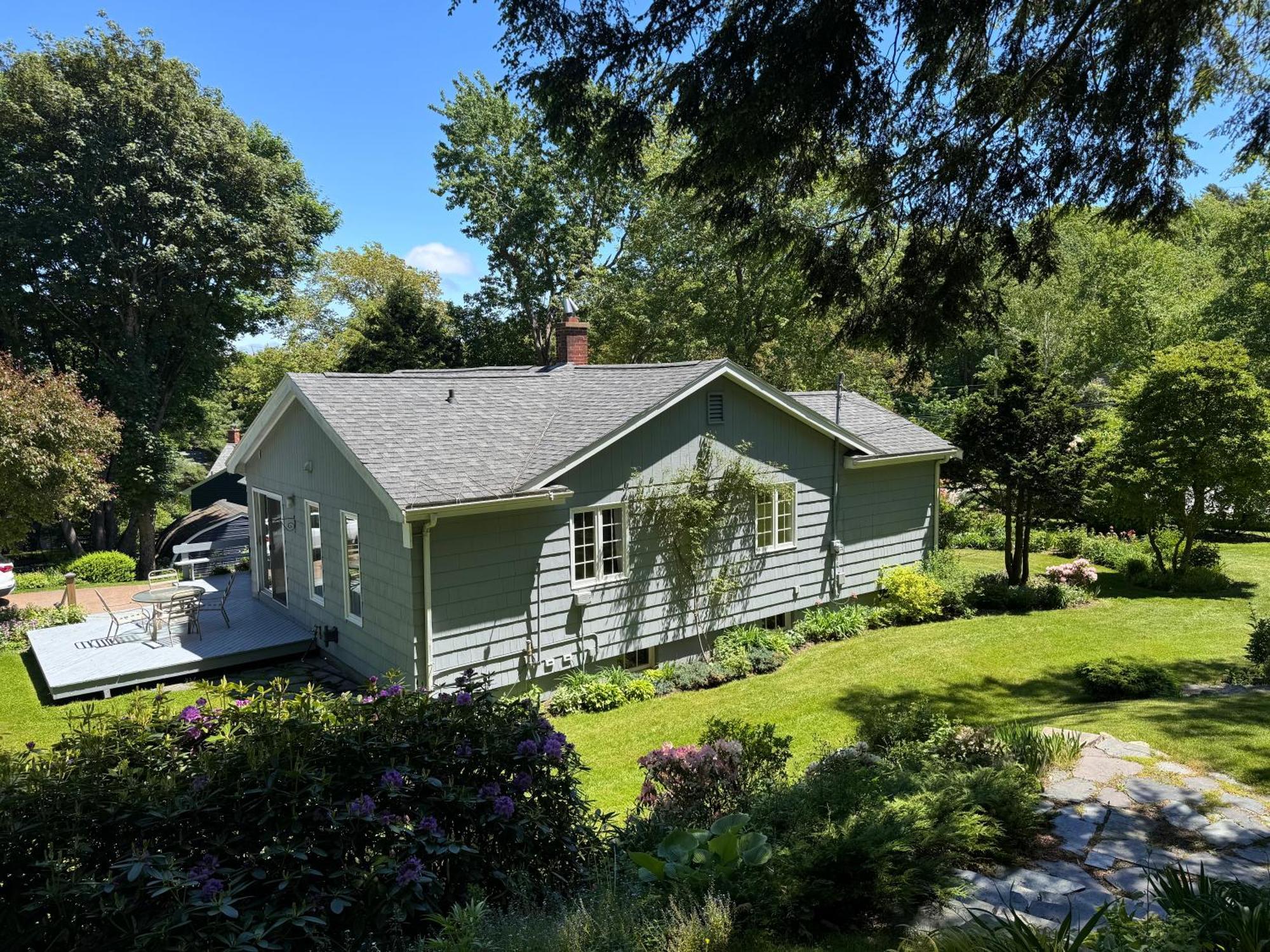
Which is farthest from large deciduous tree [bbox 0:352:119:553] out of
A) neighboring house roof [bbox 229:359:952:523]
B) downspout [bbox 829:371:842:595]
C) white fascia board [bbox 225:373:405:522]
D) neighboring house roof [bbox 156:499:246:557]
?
downspout [bbox 829:371:842:595]

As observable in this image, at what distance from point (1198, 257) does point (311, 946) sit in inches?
1851

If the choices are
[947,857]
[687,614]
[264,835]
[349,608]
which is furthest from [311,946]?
[687,614]

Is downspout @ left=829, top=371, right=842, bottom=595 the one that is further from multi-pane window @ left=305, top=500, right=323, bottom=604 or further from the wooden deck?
the wooden deck

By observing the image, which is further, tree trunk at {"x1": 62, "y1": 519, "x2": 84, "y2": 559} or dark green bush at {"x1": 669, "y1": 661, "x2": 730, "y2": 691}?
tree trunk at {"x1": 62, "y1": 519, "x2": 84, "y2": 559}

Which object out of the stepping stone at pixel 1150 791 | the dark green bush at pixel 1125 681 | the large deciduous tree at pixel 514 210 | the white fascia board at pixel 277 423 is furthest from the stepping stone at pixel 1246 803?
the large deciduous tree at pixel 514 210

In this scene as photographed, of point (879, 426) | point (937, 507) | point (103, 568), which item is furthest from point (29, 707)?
point (937, 507)

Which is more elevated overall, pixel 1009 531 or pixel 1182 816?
pixel 1009 531

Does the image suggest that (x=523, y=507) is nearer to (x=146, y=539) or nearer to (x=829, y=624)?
(x=829, y=624)

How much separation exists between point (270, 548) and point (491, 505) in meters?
7.24

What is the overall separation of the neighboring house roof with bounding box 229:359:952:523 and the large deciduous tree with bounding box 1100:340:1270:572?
6.14m

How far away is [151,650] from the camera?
36.9ft

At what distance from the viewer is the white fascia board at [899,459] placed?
555 inches

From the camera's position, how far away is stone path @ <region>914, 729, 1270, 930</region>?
12.4ft

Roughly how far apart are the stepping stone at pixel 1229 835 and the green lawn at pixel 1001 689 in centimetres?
127
